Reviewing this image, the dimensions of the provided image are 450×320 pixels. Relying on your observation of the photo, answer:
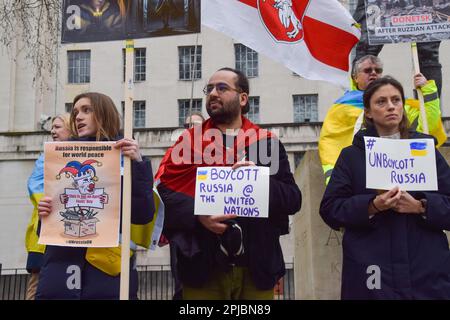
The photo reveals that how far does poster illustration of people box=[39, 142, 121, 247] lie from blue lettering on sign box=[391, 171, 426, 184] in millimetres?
1806

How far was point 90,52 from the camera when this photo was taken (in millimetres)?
35594

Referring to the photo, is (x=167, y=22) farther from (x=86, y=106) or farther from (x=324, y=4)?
(x=324, y=4)

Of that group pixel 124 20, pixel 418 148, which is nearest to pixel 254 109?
pixel 124 20

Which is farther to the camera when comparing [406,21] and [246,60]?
[246,60]

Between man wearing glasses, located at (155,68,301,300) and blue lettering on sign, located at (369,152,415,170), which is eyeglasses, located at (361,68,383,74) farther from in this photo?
blue lettering on sign, located at (369,152,415,170)

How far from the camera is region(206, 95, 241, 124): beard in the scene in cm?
466

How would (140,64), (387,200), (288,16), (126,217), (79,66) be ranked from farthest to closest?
(79,66) → (140,64) → (288,16) → (126,217) → (387,200)

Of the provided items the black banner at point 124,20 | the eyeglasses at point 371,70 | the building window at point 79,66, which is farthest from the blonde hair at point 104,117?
the building window at point 79,66

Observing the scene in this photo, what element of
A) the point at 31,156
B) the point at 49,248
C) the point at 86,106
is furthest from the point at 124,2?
the point at 31,156

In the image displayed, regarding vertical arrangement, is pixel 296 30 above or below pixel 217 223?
above

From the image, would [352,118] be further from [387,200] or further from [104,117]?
[104,117]

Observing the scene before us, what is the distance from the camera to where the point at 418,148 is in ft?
13.8

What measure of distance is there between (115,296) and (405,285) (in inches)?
71.3

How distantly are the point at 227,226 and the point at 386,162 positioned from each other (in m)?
1.10
